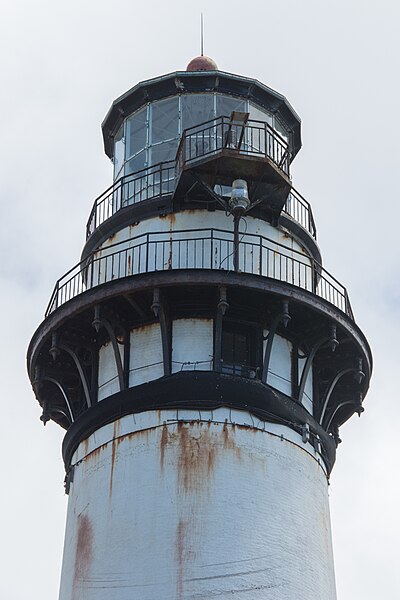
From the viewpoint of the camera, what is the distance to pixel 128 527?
2742 cm

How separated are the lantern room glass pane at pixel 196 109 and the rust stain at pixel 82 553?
10.3 meters

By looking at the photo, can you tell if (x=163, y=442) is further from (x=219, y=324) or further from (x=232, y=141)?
(x=232, y=141)

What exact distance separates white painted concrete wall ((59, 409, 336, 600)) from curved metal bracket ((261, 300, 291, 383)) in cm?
123

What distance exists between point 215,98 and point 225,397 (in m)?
8.62

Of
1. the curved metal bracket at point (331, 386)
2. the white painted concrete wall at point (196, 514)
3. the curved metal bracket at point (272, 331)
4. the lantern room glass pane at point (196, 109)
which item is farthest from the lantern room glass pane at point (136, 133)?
the white painted concrete wall at point (196, 514)

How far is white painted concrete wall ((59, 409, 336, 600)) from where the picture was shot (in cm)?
2667

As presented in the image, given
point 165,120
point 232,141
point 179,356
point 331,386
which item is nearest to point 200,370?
point 179,356

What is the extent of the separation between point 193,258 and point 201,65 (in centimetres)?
604

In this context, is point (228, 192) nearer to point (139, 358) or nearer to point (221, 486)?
point (139, 358)

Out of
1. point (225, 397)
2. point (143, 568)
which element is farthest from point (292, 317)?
point (143, 568)

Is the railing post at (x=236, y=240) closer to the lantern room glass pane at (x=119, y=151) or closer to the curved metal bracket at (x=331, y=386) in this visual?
the curved metal bracket at (x=331, y=386)

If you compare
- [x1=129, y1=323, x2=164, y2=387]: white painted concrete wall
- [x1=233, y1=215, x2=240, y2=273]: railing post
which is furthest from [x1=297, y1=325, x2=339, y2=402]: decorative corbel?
[x1=129, y1=323, x2=164, y2=387]: white painted concrete wall

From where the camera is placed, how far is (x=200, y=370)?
1138 inches

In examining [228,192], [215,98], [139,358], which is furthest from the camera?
[215,98]
